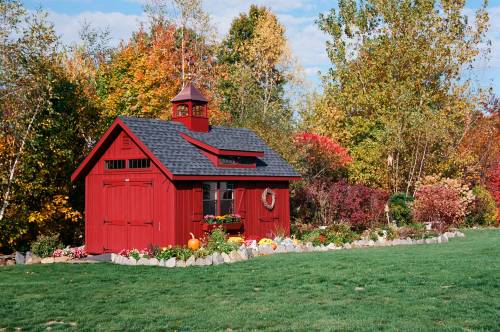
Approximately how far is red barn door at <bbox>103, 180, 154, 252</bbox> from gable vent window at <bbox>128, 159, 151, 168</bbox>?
1.76ft

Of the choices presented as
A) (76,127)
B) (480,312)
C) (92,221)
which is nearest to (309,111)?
(76,127)

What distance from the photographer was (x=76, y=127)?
24.2m

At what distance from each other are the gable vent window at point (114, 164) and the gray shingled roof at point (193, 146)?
1405 millimetres

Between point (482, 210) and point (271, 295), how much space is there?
2418 cm

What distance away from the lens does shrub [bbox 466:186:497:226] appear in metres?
32.8

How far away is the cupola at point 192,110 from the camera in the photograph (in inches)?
882

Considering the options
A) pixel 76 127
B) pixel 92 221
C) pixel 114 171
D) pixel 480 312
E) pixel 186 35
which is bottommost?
pixel 480 312

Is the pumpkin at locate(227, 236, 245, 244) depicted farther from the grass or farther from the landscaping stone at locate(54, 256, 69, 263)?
the landscaping stone at locate(54, 256, 69, 263)

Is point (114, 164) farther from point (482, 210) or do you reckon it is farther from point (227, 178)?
point (482, 210)

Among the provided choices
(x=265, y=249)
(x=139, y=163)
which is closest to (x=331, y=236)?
(x=265, y=249)

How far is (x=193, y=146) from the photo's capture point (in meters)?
21.0

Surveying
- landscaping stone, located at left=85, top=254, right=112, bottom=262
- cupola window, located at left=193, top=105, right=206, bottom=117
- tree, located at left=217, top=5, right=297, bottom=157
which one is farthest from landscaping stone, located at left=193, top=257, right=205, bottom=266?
tree, located at left=217, top=5, right=297, bottom=157

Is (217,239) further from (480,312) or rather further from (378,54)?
(378,54)

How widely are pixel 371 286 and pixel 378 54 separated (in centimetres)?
2121
